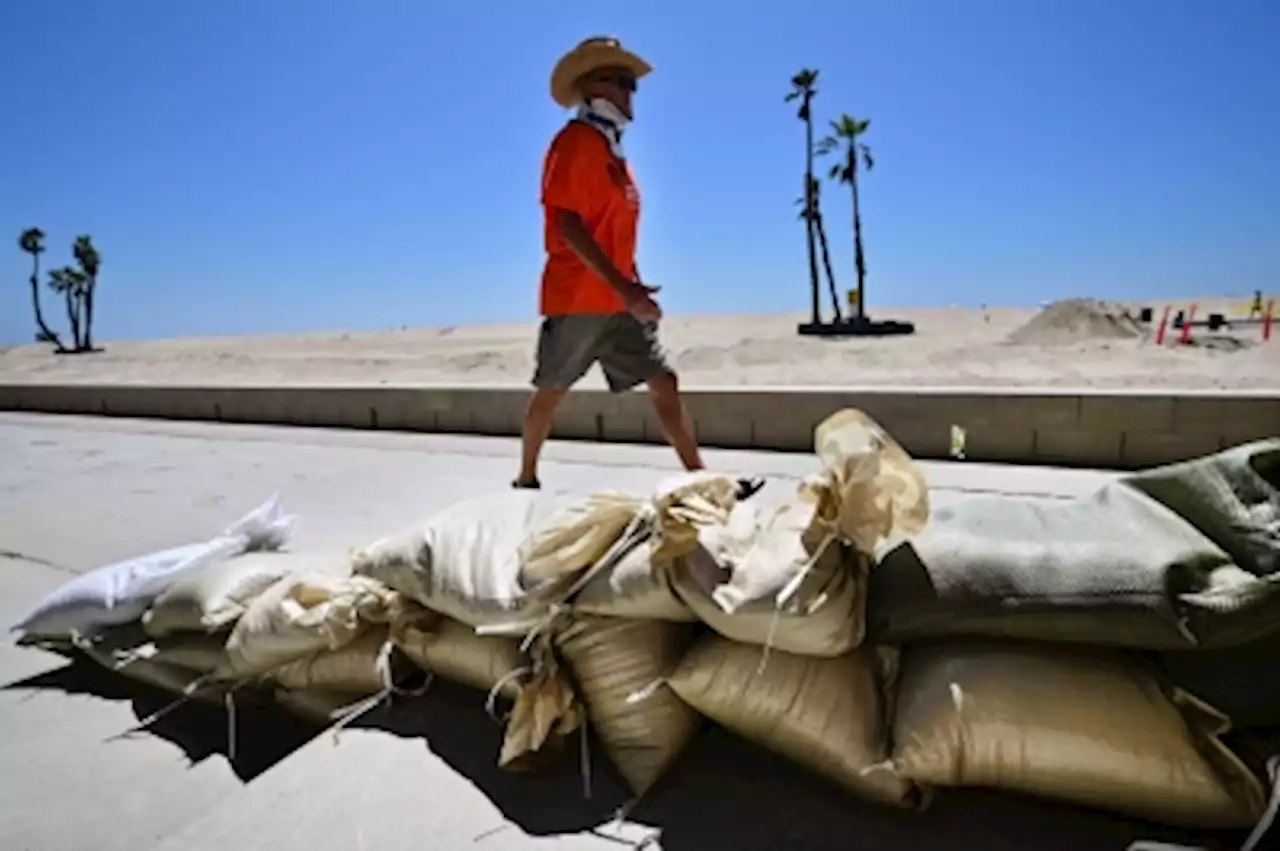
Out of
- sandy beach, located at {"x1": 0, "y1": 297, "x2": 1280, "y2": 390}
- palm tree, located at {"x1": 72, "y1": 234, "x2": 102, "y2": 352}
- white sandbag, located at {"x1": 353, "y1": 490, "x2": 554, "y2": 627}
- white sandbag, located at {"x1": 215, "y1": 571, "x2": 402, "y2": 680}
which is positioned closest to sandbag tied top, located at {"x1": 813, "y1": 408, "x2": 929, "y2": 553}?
white sandbag, located at {"x1": 353, "y1": 490, "x2": 554, "y2": 627}

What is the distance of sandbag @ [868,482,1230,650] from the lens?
1.01m

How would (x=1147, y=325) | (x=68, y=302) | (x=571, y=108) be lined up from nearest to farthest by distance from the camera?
(x=571, y=108)
(x=1147, y=325)
(x=68, y=302)

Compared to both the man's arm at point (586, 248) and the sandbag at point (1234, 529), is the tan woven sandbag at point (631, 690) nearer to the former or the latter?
the sandbag at point (1234, 529)

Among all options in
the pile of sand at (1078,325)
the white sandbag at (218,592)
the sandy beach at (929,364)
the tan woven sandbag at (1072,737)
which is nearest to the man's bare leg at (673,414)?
the white sandbag at (218,592)

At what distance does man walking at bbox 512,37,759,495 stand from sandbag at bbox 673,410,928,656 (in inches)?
62.0

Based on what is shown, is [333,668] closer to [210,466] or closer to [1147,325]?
[210,466]

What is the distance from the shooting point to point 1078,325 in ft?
62.3

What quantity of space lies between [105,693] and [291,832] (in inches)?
38.3

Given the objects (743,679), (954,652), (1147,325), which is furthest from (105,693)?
(1147,325)

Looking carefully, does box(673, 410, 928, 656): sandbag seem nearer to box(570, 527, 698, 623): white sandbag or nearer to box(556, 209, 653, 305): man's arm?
box(570, 527, 698, 623): white sandbag

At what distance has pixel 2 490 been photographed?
4344 millimetres

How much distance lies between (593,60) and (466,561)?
187cm

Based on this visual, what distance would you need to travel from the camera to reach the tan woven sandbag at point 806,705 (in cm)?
113

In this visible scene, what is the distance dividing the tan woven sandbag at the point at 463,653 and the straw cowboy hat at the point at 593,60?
6.25 ft
